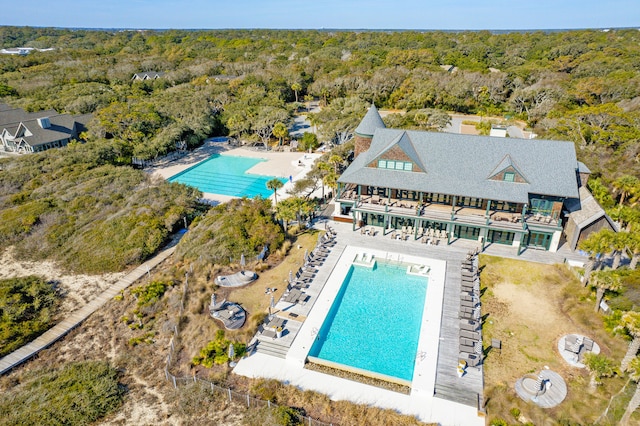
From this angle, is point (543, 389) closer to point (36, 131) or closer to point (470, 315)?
point (470, 315)

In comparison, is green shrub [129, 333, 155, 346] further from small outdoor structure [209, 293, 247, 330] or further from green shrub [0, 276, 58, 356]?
green shrub [0, 276, 58, 356]

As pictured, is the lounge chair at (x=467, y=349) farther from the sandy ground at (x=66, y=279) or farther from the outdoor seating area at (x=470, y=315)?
the sandy ground at (x=66, y=279)

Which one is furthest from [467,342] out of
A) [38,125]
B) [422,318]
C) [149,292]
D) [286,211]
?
[38,125]

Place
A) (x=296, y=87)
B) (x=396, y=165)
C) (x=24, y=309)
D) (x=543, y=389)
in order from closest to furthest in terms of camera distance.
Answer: (x=543, y=389) → (x=24, y=309) → (x=396, y=165) → (x=296, y=87)

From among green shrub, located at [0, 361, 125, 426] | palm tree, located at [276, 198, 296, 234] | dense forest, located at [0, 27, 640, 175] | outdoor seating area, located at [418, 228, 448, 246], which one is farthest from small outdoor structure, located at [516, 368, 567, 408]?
dense forest, located at [0, 27, 640, 175]

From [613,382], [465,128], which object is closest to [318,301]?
[613,382]
